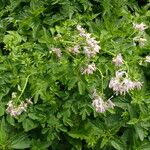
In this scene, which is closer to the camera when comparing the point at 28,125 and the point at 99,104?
the point at 99,104

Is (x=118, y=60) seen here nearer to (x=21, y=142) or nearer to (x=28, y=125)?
(x=28, y=125)

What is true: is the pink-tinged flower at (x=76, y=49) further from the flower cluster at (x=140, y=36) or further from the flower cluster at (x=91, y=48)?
the flower cluster at (x=140, y=36)

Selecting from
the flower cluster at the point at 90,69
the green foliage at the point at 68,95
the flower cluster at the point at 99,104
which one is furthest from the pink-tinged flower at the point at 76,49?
the flower cluster at the point at 99,104

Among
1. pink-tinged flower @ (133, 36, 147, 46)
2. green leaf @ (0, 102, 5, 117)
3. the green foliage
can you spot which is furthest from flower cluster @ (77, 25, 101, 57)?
green leaf @ (0, 102, 5, 117)

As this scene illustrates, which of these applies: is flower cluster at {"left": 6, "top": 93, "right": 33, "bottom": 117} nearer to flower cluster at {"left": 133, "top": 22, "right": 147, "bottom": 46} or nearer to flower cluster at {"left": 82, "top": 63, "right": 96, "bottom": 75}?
flower cluster at {"left": 82, "top": 63, "right": 96, "bottom": 75}

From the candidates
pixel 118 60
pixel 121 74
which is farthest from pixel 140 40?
pixel 121 74

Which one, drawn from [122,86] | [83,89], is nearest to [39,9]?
[83,89]

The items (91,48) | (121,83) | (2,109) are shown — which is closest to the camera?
(121,83)

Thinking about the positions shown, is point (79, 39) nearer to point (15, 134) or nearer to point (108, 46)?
point (108, 46)

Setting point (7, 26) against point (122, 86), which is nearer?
point (122, 86)
